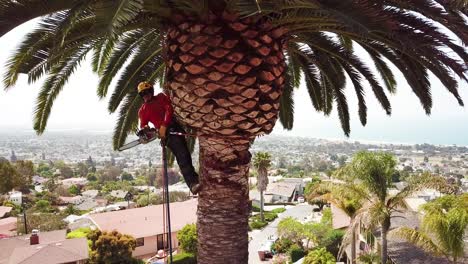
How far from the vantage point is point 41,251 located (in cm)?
2462

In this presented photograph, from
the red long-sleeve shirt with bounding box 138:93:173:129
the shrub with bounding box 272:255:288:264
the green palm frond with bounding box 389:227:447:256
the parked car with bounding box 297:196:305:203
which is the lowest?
the parked car with bounding box 297:196:305:203

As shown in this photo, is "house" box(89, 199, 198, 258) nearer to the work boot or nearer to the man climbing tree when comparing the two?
the man climbing tree

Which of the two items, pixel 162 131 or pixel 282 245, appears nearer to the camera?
pixel 162 131

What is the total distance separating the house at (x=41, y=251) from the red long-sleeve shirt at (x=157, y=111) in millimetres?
22582

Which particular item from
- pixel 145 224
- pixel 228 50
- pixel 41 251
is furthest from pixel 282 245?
pixel 228 50

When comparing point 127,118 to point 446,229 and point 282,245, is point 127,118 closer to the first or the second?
point 446,229

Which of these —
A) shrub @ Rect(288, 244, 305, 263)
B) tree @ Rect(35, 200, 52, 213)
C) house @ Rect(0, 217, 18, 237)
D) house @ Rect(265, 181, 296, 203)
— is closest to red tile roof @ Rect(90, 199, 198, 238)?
house @ Rect(0, 217, 18, 237)

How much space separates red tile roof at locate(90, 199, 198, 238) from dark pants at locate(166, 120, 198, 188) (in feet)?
96.3

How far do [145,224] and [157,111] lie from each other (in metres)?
32.1

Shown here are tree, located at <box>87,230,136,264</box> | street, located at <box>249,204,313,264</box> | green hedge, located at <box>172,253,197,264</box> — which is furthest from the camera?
street, located at <box>249,204,313,264</box>

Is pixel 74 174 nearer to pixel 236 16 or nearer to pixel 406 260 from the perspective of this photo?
pixel 406 260

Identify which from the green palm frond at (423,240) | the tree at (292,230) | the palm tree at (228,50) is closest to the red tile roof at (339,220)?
the tree at (292,230)

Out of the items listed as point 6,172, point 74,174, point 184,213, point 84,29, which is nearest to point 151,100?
point 84,29

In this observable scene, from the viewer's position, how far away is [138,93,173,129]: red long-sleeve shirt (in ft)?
14.9
